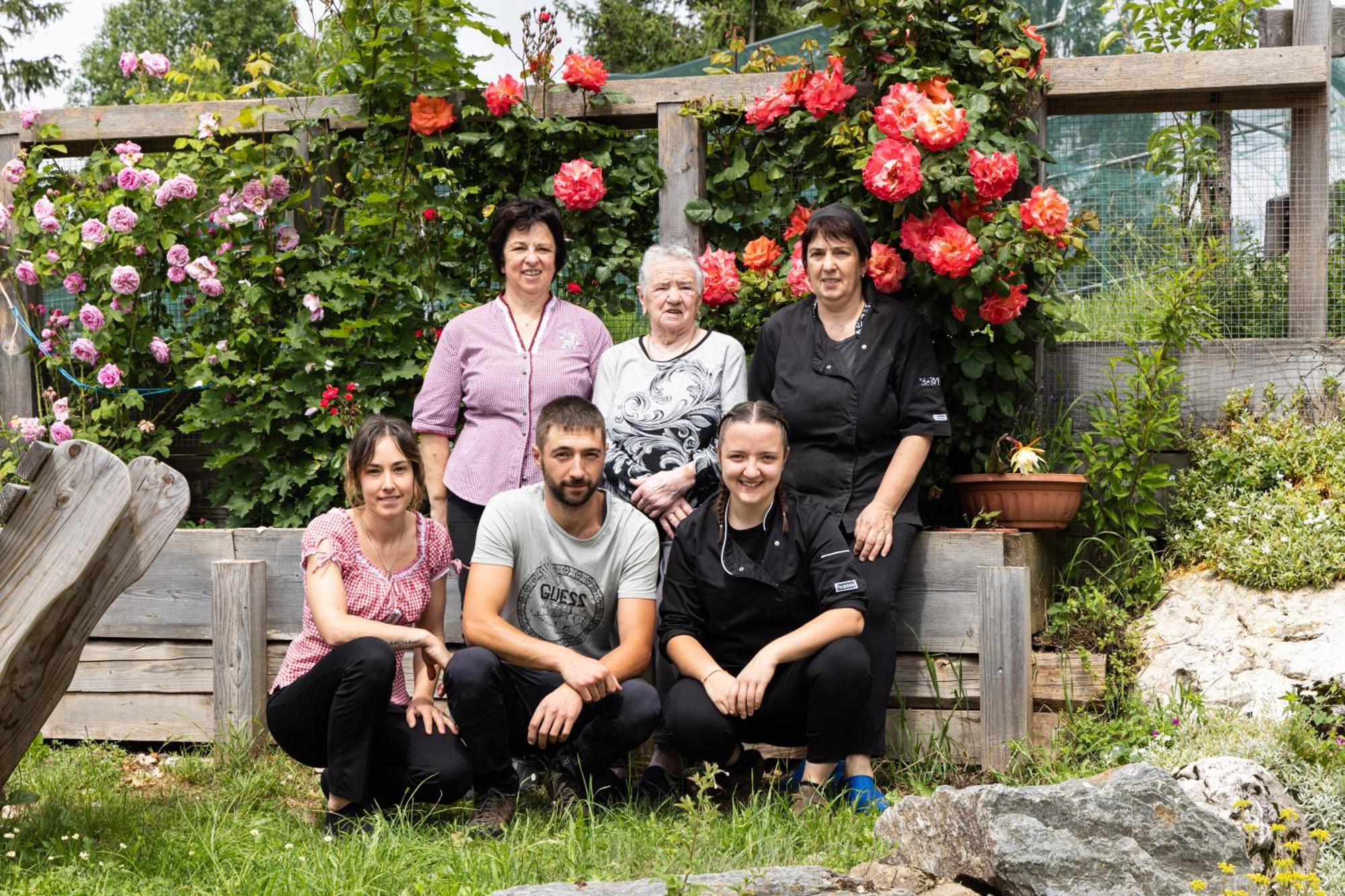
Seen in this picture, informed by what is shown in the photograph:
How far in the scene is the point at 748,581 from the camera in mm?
3359

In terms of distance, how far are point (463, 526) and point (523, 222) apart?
92 centimetres

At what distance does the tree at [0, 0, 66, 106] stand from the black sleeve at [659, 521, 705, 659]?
69.8 feet

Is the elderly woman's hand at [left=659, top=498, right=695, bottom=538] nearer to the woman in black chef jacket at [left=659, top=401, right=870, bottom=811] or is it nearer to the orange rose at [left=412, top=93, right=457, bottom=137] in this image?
the woman in black chef jacket at [left=659, top=401, right=870, bottom=811]

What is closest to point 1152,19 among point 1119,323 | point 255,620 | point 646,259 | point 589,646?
point 1119,323

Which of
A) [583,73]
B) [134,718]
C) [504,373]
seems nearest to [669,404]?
[504,373]

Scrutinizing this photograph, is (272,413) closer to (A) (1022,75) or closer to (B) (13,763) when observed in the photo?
(B) (13,763)

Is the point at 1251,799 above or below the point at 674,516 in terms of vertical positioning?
below

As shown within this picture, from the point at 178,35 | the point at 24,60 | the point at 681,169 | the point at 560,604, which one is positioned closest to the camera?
the point at 560,604

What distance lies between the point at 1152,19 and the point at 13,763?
505cm

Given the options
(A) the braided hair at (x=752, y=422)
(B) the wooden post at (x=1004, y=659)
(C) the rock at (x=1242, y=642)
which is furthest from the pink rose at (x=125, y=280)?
(C) the rock at (x=1242, y=642)

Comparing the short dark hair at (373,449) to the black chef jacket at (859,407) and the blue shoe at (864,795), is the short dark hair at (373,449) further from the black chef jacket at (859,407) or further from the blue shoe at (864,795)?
the blue shoe at (864,795)

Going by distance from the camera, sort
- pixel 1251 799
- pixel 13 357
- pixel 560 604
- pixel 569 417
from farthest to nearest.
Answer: pixel 13 357 → pixel 560 604 → pixel 569 417 → pixel 1251 799

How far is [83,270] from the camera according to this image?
485 cm

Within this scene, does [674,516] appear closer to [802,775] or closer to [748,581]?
[748,581]
